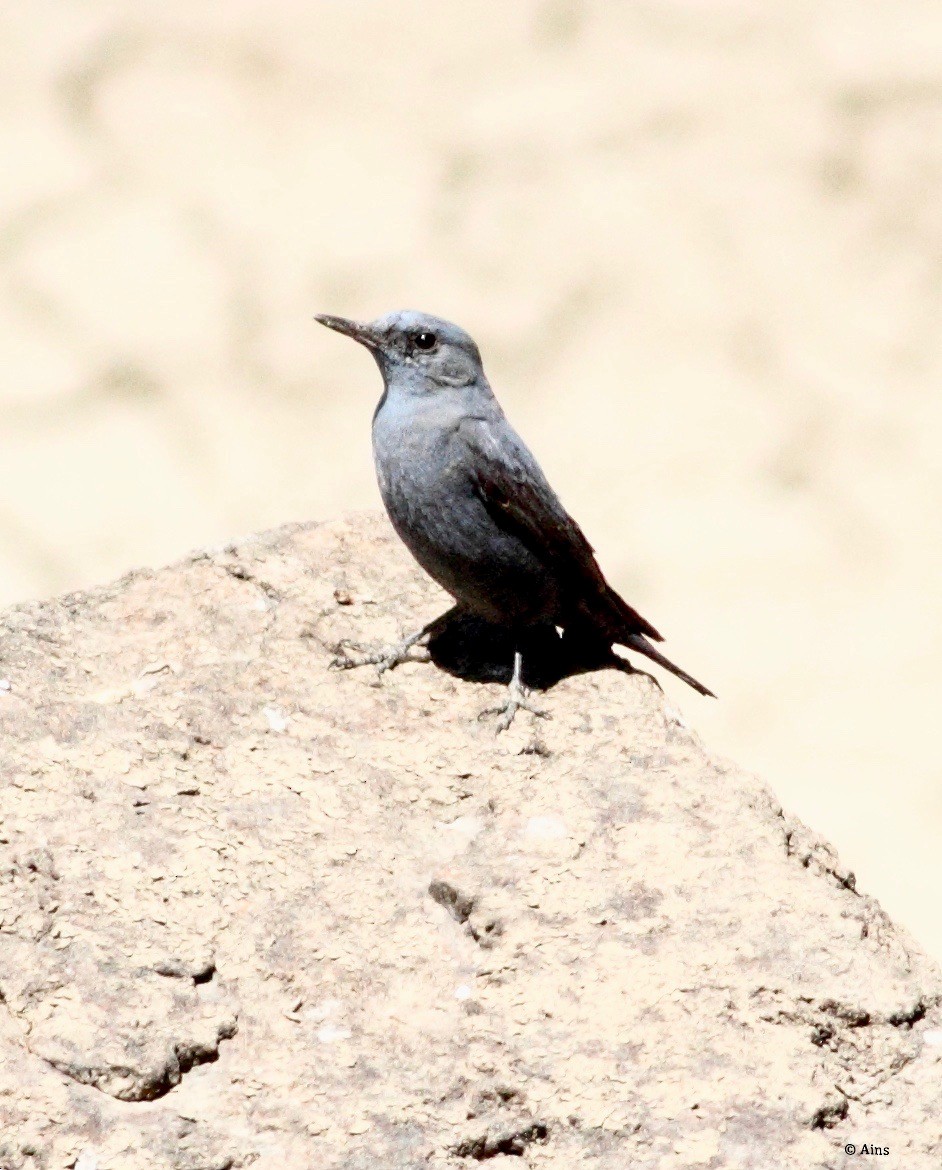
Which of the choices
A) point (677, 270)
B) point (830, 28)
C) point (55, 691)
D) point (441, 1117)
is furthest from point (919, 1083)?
point (830, 28)

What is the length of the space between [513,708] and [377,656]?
460 mm

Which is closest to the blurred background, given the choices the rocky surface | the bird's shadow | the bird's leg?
the bird's shadow

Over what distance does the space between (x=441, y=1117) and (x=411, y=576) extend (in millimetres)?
2476

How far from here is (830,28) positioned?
39.1ft

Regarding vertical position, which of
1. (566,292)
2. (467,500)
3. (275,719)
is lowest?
(275,719)

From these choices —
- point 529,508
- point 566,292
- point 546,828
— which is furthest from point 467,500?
point 566,292

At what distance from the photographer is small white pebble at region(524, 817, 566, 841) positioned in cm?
461

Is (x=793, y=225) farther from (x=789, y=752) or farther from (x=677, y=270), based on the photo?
(x=789, y=752)

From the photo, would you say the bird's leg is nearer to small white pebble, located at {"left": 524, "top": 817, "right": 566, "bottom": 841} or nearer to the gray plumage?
the gray plumage

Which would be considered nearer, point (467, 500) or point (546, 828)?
point (546, 828)

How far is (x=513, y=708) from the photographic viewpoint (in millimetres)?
5188

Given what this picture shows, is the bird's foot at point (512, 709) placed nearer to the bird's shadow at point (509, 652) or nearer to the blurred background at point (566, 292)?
the bird's shadow at point (509, 652)

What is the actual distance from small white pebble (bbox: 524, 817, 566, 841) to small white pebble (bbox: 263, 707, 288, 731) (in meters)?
0.74

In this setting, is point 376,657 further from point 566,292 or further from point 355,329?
point 566,292
